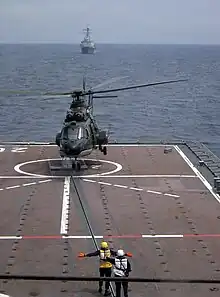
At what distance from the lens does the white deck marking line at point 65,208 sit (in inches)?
677

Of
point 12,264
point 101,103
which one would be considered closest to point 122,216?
point 12,264

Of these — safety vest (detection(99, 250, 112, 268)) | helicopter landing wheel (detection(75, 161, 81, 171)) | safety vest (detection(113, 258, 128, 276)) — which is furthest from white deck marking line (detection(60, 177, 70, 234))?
safety vest (detection(113, 258, 128, 276))

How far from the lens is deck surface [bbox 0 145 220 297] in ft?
43.9

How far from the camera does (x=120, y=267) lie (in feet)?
36.4

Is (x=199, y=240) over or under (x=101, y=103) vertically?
over

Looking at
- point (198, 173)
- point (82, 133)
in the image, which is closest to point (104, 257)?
point (82, 133)

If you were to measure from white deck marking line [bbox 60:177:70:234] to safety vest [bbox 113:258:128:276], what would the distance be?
5746 millimetres

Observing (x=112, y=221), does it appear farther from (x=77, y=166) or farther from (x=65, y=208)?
(x=77, y=166)

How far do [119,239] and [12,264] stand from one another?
11.2 feet

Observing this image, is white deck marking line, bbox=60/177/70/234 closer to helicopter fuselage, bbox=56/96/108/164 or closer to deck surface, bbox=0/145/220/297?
deck surface, bbox=0/145/220/297

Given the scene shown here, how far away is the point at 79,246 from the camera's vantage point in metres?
15.4

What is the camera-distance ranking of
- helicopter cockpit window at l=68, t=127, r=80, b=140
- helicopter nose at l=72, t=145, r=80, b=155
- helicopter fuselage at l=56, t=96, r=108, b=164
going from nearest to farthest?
helicopter nose at l=72, t=145, r=80, b=155, helicopter fuselage at l=56, t=96, r=108, b=164, helicopter cockpit window at l=68, t=127, r=80, b=140

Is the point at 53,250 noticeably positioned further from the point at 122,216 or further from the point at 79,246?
the point at 122,216

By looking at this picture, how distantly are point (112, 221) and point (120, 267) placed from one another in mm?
6759
